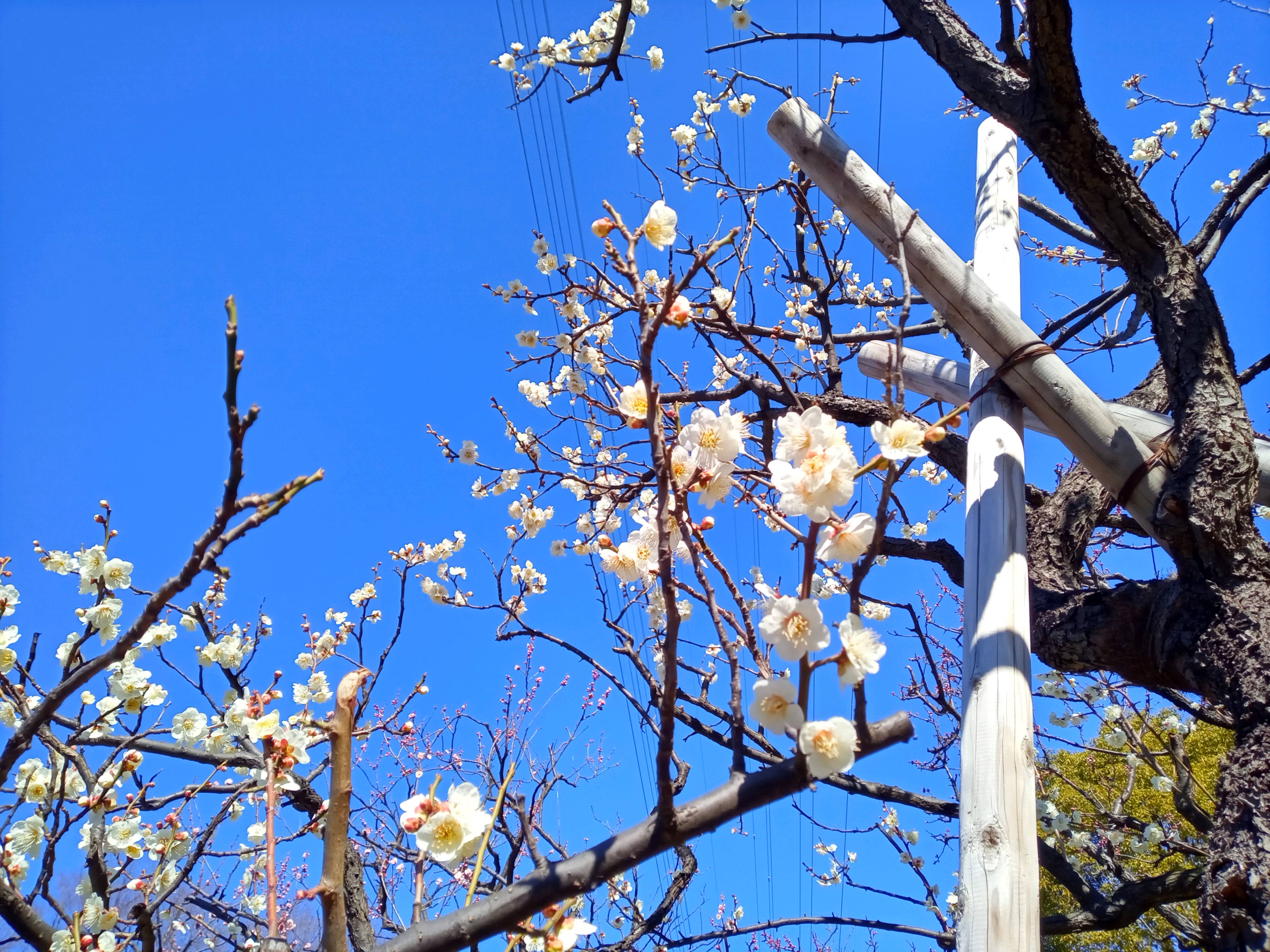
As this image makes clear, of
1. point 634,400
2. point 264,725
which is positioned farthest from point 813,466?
point 264,725

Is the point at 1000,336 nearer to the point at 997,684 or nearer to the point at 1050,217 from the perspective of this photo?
the point at 997,684

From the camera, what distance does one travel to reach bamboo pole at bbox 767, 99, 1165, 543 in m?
1.58

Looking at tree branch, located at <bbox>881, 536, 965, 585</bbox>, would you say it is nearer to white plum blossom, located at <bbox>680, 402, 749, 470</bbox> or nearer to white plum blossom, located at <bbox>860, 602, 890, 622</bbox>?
white plum blossom, located at <bbox>860, 602, 890, 622</bbox>

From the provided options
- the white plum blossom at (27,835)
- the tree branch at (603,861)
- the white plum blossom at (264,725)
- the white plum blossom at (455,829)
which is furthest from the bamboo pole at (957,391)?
the white plum blossom at (27,835)

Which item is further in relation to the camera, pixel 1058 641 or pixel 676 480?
pixel 1058 641

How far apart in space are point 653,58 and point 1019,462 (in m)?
3.70

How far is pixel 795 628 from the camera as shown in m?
0.70

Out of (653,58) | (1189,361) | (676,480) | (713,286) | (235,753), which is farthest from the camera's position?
(653,58)

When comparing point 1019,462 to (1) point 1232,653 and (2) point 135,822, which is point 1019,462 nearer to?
(1) point 1232,653

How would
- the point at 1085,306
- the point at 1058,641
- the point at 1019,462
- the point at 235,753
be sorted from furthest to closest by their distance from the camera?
the point at 1085,306 → the point at 235,753 → the point at 1058,641 → the point at 1019,462

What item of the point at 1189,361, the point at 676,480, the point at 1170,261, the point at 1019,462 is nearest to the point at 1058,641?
the point at 1019,462

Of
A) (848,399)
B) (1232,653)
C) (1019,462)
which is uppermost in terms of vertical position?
(848,399)

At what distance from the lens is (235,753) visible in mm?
2143

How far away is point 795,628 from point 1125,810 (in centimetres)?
417
